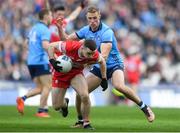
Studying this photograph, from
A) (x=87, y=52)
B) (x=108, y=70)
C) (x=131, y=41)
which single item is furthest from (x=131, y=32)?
(x=87, y=52)

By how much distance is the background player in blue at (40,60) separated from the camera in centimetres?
1908

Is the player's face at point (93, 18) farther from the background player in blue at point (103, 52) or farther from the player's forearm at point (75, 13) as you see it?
the player's forearm at point (75, 13)

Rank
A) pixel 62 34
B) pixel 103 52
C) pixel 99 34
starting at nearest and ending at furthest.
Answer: pixel 103 52 < pixel 99 34 < pixel 62 34

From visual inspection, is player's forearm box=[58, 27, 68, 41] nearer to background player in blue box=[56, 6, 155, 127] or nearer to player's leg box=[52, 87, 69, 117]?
background player in blue box=[56, 6, 155, 127]

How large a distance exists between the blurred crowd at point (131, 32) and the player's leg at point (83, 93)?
1294 cm

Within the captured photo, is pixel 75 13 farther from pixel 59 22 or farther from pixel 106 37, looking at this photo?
pixel 106 37

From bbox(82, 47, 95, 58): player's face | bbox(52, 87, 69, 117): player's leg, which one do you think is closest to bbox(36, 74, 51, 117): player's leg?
bbox(52, 87, 69, 117): player's leg

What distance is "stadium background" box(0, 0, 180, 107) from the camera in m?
26.9

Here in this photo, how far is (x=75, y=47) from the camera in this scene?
1459 centimetres

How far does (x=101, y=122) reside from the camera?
671 inches

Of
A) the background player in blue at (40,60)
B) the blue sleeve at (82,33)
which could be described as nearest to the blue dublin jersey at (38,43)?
the background player in blue at (40,60)

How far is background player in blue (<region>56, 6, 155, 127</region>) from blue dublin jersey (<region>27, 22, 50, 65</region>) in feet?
11.3

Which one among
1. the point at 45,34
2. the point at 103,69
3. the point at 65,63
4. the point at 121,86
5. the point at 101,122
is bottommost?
the point at 101,122

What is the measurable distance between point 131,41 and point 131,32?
83cm
